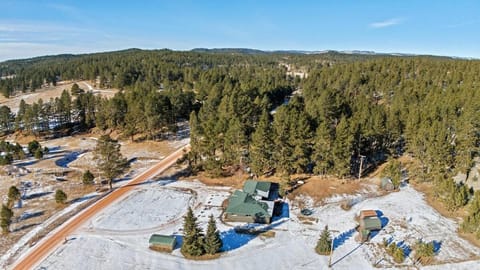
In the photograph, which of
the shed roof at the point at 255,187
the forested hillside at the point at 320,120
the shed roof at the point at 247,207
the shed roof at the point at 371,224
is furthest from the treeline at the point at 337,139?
the shed roof at the point at 371,224

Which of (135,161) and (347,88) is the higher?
(347,88)

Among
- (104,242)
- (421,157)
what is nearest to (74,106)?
(104,242)

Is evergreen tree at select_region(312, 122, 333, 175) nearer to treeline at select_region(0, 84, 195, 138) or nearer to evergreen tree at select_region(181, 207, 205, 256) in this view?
evergreen tree at select_region(181, 207, 205, 256)

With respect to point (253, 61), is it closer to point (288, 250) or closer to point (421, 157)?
point (421, 157)

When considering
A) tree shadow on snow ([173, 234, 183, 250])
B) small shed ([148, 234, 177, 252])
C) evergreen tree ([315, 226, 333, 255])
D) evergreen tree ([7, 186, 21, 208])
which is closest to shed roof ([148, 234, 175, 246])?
small shed ([148, 234, 177, 252])

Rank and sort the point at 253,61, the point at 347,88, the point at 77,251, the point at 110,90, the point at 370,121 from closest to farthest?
the point at 77,251 < the point at 370,121 < the point at 347,88 < the point at 110,90 < the point at 253,61

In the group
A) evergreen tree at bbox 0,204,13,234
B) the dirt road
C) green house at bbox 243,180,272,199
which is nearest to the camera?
the dirt road

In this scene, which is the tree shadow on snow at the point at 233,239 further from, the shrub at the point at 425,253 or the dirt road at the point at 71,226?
the dirt road at the point at 71,226
